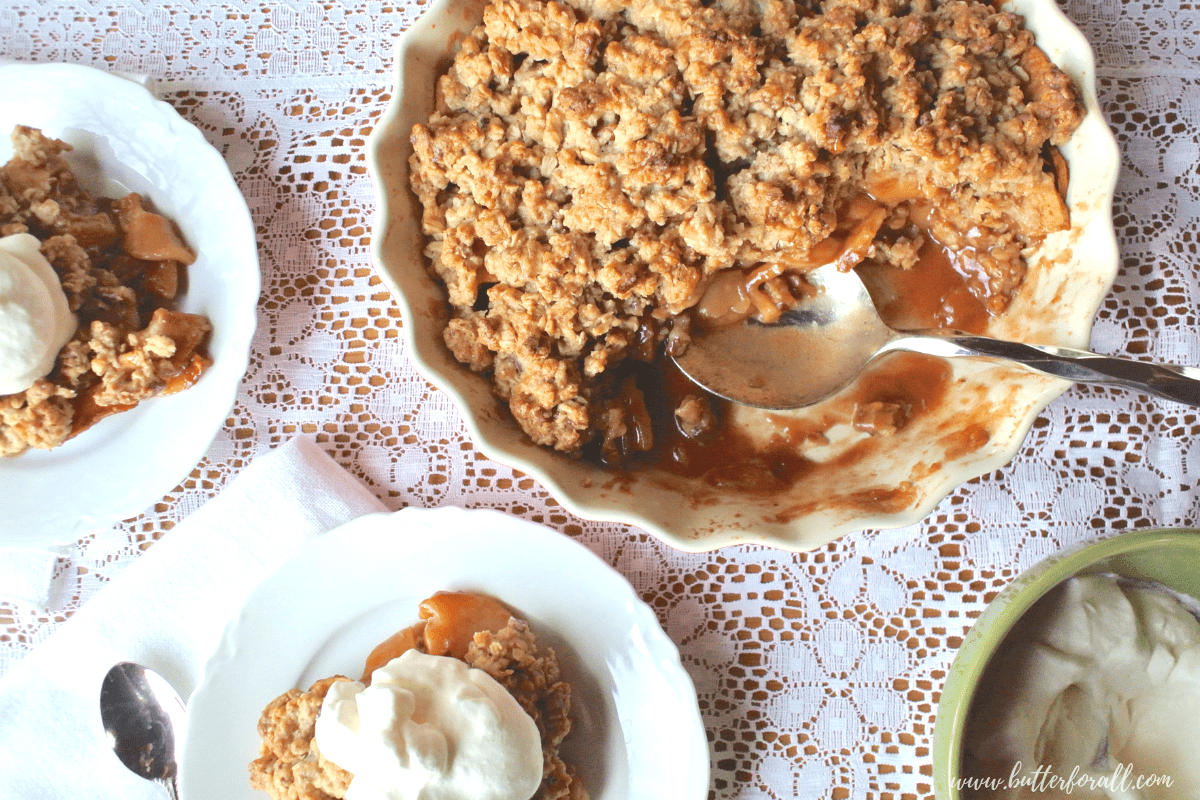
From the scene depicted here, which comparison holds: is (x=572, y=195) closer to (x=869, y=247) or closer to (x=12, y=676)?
(x=869, y=247)

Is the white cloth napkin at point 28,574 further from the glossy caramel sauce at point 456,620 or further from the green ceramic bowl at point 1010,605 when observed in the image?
the green ceramic bowl at point 1010,605

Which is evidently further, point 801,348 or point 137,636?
point 137,636

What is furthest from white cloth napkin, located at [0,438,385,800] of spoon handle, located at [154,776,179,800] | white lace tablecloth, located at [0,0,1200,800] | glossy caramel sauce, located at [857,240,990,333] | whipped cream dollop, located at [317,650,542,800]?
glossy caramel sauce, located at [857,240,990,333]

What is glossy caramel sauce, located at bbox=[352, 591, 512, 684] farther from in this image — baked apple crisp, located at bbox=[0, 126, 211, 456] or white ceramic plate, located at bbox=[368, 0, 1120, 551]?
baked apple crisp, located at bbox=[0, 126, 211, 456]

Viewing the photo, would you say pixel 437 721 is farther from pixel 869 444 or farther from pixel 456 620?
pixel 869 444

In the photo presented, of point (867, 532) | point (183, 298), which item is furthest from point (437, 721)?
point (183, 298)
